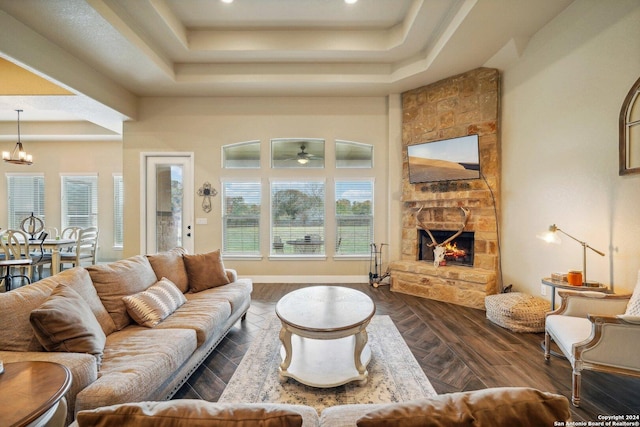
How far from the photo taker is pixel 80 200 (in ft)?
23.2

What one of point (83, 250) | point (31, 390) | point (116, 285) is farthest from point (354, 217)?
point (83, 250)

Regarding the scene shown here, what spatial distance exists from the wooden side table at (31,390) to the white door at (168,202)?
413 cm

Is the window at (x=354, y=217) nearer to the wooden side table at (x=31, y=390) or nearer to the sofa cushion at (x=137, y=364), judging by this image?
the sofa cushion at (x=137, y=364)

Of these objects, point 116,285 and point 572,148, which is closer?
point 116,285

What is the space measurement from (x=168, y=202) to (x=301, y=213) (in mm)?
2529

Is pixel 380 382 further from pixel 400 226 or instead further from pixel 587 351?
pixel 400 226

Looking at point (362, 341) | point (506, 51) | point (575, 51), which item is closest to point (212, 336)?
point (362, 341)

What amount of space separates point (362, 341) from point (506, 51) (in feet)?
13.5

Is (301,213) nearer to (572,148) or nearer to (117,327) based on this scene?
(117,327)

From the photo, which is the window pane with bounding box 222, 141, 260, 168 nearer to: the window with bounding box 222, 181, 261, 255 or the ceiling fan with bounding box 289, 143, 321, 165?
the window with bounding box 222, 181, 261, 255

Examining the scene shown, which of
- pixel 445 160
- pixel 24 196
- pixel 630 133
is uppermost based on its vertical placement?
pixel 445 160

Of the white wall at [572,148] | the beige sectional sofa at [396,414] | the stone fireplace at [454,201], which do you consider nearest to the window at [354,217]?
the stone fireplace at [454,201]

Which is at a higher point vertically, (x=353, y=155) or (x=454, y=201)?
(x=353, y=155)

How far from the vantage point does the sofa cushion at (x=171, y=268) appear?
9.61ft
